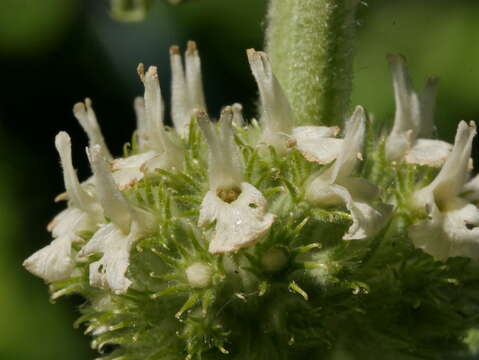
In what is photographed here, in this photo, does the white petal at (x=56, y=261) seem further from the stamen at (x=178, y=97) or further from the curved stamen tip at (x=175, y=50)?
the curved stamen tip at (x=175, y=50)

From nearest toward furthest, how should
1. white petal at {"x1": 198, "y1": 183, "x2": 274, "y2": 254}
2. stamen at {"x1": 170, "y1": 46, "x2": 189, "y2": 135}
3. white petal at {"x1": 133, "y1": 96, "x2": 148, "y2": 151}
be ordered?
white petal at {"x1": 198, "y1": 183, "x2": 274, "y2": 254}
white petal at {"x1": 133, "y1": 96, "x2": 148, "y2": 151}
stamen at {"x1": 170, "y1": 46, "x2": 189, "y2": 135}

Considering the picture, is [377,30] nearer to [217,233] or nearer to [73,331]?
[73,331]

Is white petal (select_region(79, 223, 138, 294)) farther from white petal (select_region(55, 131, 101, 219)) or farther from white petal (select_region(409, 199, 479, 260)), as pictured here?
white petal (select_region(409, 199, 479, 260))

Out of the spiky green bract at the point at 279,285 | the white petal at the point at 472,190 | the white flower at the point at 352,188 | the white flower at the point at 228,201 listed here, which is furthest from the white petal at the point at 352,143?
the white petal at the point at 472,190

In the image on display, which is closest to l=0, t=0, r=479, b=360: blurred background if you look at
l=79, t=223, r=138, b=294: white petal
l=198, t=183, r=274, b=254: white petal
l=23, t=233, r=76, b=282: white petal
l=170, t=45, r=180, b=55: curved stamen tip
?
l=170, t=45, r=180, b=55: curved stamen tip

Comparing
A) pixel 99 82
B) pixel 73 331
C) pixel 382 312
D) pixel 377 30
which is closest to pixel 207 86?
pixel 99 82

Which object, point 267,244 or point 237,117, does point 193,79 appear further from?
point 267,244
